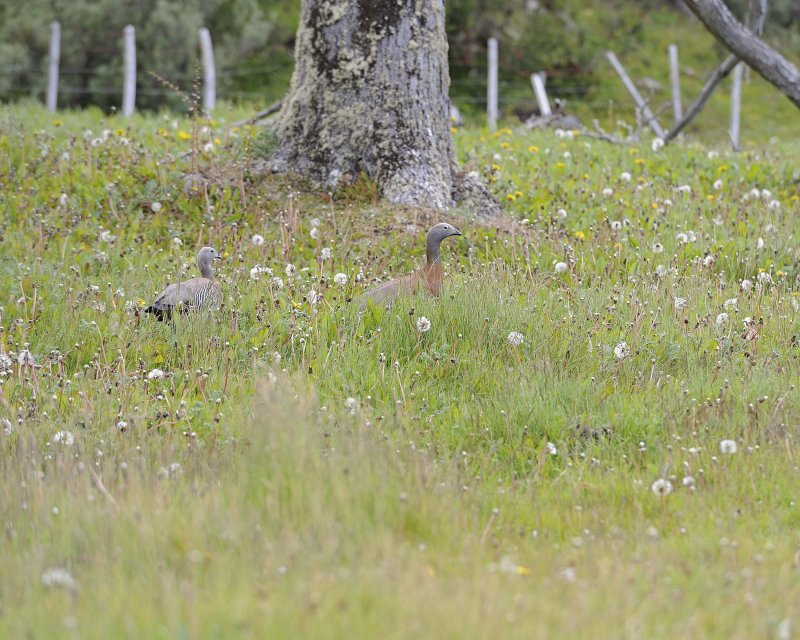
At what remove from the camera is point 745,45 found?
9414mm

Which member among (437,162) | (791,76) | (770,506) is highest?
(791,76)

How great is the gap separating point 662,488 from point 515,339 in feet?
5.82

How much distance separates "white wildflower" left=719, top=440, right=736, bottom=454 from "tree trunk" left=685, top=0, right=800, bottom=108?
18.9 ft

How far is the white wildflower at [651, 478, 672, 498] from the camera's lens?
4.33 m

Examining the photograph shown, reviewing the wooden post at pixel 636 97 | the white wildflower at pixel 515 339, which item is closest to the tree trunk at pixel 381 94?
the white wildflower at pixel 515 339

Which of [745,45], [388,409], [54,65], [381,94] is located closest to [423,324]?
[388,409]

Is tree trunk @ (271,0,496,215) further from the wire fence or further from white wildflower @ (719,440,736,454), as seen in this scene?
the wire fence

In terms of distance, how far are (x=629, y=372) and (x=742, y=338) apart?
909mm

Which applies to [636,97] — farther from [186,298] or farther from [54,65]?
[186,298]

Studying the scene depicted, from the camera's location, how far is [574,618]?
3.04 m

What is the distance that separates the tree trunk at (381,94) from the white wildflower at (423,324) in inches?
101

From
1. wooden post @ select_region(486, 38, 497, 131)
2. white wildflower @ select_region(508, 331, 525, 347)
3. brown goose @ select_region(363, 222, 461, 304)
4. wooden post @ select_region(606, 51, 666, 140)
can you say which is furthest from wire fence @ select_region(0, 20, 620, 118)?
white wildflower @ select_region(508, 331, 525, 347)

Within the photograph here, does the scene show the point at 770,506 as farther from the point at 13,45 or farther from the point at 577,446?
the point at 13,45

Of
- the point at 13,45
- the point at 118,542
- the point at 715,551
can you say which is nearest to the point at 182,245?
the point at 118,542
